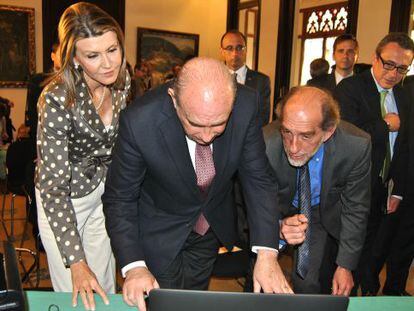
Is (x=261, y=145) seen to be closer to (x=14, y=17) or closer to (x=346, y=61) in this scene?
(x=346, y=61)

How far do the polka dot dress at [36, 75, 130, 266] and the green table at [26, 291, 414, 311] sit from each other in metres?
0.15

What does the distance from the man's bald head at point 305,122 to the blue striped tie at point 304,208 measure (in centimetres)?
10

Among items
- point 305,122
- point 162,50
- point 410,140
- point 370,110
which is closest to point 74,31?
point 305,122

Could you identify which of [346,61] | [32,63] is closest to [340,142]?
[346,61]

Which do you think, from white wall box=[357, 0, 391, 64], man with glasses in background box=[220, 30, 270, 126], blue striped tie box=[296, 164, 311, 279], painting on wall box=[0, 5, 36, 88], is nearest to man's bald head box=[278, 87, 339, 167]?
blue striped tie box=[296, 164, 311, 279]

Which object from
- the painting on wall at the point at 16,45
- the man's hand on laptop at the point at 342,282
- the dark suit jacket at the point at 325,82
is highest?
the painting on wall at the point at 16,45

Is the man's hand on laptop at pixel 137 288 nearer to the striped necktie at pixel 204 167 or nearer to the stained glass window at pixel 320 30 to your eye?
the striped necktie at pixel 204 167

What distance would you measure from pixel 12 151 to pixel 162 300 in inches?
108

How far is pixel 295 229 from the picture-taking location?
1754 mm

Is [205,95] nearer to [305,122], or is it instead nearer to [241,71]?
[305,122]

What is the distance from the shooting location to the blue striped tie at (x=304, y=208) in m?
1.91

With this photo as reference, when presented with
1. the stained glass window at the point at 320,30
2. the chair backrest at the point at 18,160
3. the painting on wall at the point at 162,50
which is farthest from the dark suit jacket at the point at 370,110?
the painting on wall at the point at 162,50

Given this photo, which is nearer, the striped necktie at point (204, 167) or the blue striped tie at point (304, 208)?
the striped necktie at point (204, 167)

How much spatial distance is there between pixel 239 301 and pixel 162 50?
756 cm
